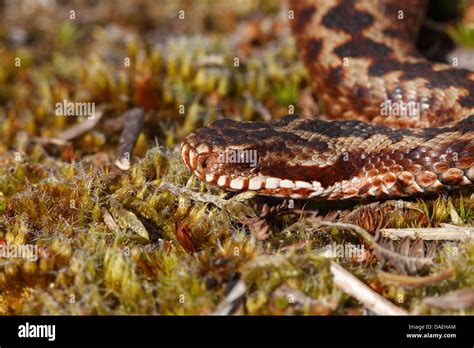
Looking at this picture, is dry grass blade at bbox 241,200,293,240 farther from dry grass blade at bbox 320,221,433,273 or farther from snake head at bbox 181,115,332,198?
dry grass blade at bbox 320,221,433,273

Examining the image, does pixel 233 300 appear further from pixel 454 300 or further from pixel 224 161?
pixel 454 300

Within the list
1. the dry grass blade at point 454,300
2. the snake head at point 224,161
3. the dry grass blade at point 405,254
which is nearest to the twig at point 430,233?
the dry grass blade at point 405,254

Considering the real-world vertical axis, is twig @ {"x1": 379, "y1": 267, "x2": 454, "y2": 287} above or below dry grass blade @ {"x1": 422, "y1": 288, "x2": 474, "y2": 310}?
above

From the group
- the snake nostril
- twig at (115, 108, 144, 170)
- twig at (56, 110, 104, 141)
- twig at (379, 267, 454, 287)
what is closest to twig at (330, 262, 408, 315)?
twig at (379, 267, 454, 287)

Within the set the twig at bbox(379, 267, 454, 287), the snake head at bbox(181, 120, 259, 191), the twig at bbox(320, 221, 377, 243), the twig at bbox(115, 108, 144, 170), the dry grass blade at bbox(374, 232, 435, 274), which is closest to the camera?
the twig at bbox(379, 267, 454, 287)

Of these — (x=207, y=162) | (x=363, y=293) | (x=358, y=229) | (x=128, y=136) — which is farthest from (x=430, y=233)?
(x=128, y=136)
